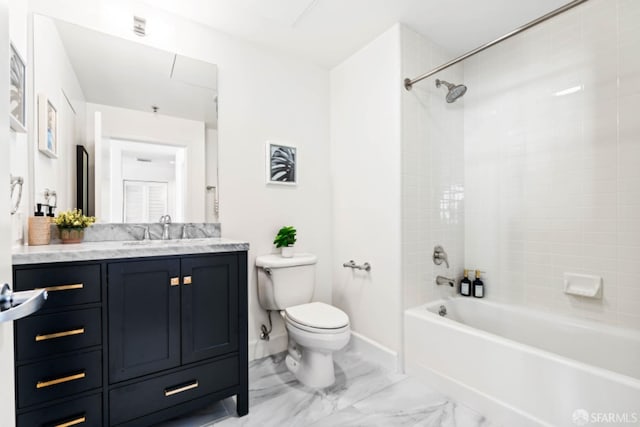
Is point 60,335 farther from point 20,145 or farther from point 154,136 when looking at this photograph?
point 154,136

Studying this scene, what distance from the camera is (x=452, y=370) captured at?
1813 millimetres

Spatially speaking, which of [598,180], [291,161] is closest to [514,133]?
[598,180]

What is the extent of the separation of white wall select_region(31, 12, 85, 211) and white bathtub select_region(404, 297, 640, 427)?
7.26ft

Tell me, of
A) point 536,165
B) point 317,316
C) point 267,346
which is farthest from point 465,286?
point 267,346

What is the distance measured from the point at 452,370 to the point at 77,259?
201 centimetres

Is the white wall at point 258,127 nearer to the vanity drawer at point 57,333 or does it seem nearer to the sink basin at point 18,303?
the vanity drawer at point 57,333

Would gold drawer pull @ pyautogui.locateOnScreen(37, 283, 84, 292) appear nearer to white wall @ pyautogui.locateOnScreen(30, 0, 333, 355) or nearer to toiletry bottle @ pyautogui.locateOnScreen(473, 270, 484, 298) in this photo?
white wall @ pyautogui.locateOnScreen(30, 0, 333, 355)

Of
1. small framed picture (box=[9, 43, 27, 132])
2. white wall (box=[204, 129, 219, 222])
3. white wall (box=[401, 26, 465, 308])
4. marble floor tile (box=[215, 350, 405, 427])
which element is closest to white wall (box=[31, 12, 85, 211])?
small framed picture (box=[9, 43, 27, 132])

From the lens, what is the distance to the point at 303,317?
1883 millimetres

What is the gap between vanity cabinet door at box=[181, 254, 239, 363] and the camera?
4.84 ft

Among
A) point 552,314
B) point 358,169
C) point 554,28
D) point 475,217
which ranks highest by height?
point 554,28

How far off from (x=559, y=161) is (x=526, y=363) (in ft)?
4.37

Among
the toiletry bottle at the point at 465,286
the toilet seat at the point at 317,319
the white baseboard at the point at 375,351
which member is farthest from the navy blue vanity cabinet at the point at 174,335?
the toiletry bottle at the point at 465,286

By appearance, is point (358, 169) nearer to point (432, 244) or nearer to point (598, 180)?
point (432, 244)
